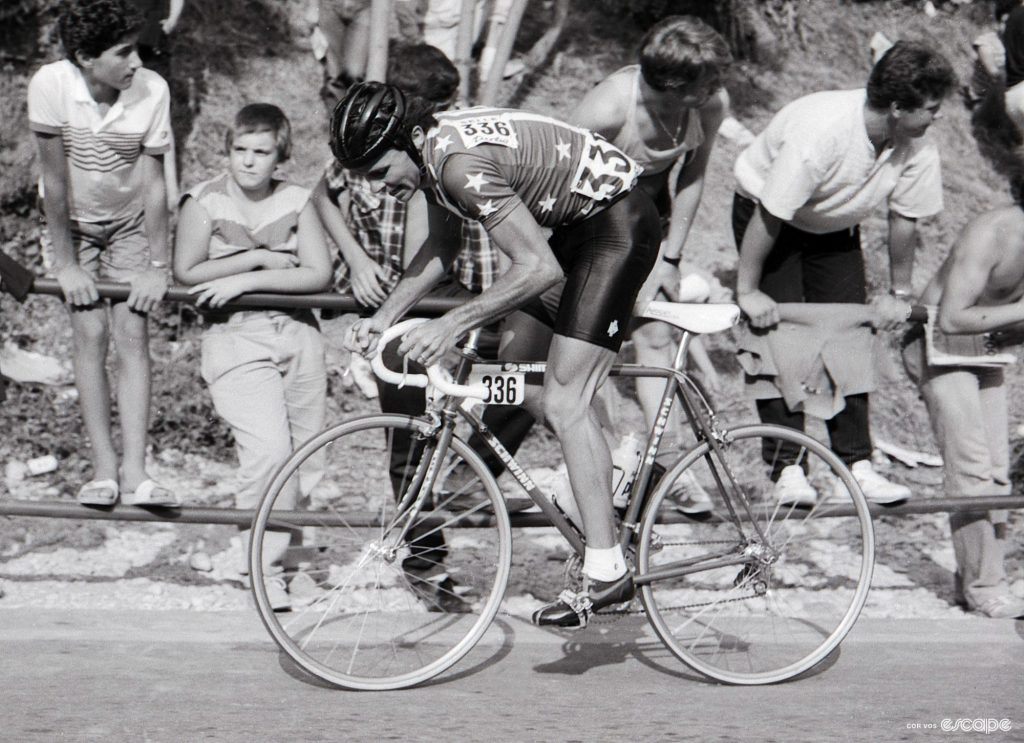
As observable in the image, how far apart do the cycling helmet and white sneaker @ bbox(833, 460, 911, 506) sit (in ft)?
7.03

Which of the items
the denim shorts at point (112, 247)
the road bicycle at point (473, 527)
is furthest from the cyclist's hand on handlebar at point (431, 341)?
the denim shorts at point (112, 247)

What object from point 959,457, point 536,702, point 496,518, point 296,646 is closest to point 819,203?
point 959,457

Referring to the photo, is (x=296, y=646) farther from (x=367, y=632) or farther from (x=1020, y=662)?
(x=1020, y=662)

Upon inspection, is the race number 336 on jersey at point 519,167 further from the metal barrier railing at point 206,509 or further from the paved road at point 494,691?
the paved road at point 494,691

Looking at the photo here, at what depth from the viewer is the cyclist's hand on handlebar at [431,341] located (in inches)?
169

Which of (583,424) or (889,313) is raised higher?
(889,313)

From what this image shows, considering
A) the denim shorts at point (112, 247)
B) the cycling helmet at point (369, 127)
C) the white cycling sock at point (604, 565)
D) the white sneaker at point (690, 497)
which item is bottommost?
the white cycling sock at point (604, 565)

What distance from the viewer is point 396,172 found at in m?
4.34

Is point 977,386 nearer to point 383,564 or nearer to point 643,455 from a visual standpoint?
point 643,455

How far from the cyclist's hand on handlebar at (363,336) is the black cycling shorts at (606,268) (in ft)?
1.70

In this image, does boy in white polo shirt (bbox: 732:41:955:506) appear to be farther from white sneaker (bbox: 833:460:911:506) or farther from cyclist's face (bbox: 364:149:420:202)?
cyclist's face (bbox: 364:149:420:202)

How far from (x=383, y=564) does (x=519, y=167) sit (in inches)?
52.6

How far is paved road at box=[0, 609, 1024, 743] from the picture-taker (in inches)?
168

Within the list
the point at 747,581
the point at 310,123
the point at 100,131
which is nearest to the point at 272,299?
the point at 100,131
